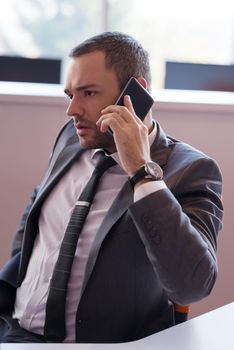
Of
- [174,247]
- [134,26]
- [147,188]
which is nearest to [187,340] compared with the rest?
[174,247]

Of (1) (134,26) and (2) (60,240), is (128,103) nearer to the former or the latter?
(2) (60,240)

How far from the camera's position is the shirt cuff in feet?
4.51

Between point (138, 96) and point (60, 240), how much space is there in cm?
46

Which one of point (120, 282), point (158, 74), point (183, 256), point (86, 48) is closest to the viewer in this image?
point (183, 256)

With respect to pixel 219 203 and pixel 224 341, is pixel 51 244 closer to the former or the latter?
pixel 219 203

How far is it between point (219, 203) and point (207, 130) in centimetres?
116

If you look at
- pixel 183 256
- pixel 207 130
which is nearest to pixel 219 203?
pixel 183 256

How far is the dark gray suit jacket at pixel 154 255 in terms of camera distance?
136cm

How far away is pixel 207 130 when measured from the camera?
2.65m

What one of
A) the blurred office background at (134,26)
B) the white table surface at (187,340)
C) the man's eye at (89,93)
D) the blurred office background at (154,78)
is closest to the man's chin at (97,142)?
the man's eye at (89,93)

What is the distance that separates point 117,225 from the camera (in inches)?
61.0

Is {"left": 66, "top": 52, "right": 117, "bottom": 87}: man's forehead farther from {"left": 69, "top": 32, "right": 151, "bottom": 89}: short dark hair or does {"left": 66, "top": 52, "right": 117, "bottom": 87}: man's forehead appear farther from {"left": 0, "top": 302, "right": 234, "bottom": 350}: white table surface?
{"left": 0, "top": 302, "right": 234, "bottom": 350}: white table surface

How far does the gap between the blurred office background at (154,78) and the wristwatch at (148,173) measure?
119 centimetres

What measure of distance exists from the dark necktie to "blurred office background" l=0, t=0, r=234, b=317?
93 centimetres
